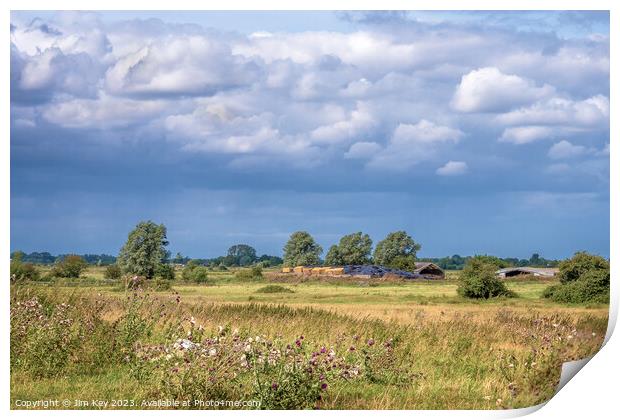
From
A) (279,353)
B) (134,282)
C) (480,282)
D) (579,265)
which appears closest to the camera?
(279,353)

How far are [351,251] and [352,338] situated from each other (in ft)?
3.33

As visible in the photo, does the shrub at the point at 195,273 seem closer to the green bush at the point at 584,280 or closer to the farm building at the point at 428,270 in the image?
the farm building at the point at 428,270

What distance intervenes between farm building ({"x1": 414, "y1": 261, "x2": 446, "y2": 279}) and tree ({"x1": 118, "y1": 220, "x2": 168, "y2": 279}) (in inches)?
113

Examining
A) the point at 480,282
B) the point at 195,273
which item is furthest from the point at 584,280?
the point at 195,273

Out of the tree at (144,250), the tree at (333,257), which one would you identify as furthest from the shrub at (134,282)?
the tree at (333,257)

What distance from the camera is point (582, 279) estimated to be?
32.9ft

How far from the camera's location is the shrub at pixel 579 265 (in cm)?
983

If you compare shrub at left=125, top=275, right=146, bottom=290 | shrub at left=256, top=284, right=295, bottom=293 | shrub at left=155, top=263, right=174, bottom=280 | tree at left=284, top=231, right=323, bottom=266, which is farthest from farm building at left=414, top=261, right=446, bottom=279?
shrub at left=125, top=275, right=146, bottom=290

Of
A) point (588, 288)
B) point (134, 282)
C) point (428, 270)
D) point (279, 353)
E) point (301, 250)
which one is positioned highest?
point (301, 250)

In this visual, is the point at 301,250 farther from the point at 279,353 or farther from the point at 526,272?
the point at 526,272

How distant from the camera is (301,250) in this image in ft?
32.8
